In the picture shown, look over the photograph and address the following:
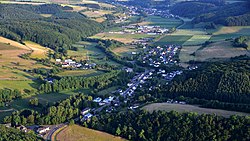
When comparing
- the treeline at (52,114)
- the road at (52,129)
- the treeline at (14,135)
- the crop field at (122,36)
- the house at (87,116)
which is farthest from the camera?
the crop field at (122,36)

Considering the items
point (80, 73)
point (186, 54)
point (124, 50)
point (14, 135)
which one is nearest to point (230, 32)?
point (186, 54)

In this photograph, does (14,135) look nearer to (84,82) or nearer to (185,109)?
(185,109)

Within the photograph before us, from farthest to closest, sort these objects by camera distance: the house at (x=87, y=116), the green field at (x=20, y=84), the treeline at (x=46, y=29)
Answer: the treeline at (x=46, y=29)
the green field at (x=20, y=84)
the house at (x=87, y=116)

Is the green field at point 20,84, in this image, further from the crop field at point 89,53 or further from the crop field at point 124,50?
the crop field at point 124,50

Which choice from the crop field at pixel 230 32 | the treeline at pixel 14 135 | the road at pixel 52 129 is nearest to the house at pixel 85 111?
the road at pixel 52 129

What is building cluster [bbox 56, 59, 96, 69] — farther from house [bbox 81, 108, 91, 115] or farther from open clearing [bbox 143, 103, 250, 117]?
open clearing [bbox 143, 103, 250, 117]

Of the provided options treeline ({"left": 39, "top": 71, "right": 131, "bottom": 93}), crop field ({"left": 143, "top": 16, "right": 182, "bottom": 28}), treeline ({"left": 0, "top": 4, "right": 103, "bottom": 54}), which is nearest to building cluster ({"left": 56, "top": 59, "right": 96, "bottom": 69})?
Result: treeline ({"left": 39, "top": 71, "right": 131, "bottom": 93})
